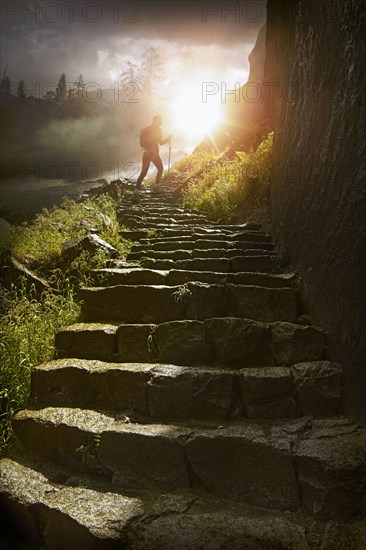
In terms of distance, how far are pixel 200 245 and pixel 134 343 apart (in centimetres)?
250

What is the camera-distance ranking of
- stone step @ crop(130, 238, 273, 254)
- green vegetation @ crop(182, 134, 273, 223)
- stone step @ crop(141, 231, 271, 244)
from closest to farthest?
stone step @ crop(130, 238, 273, 254)
stone step @ crop(141, 231, 271, 244)
green vegetation @ crop(182, 134, 273, 223)

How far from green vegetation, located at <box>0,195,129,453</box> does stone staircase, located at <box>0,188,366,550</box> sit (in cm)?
20

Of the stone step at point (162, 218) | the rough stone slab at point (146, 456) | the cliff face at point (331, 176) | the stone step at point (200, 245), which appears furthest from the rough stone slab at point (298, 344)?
the stone step at point (162, 218)

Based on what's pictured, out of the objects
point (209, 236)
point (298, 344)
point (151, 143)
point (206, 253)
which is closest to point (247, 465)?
point (298, 344)

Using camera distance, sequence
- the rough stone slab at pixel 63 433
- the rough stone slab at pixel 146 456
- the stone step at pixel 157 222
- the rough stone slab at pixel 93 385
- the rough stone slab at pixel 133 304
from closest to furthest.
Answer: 1. the rough stone slab at pixel 146 456
2. the rough stone slab at pixel 63 433
3. the rough stone slab at pixel 93 385
4. the rough stone slab at pixel 133 304
5. the stone step at pixel 157 222

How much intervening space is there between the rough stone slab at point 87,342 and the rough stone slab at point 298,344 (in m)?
1.57

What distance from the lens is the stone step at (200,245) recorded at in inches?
219

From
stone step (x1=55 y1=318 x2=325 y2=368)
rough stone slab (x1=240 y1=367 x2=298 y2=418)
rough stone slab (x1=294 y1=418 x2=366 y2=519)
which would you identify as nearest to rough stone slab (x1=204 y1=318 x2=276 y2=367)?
stone step (x1=55 y1=318 x2=325 y2=368)

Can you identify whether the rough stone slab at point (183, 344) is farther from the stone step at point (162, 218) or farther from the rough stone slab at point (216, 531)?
the stone step at point (162, 218)

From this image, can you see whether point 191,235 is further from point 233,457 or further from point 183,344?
point 233,457

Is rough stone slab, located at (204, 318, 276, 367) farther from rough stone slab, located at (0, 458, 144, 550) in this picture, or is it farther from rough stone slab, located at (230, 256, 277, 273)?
rough stone slab, located at (230, 256, 277, 273)

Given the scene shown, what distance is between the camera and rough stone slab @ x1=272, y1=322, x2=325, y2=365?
3236mm

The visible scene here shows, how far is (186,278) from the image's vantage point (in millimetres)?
4445

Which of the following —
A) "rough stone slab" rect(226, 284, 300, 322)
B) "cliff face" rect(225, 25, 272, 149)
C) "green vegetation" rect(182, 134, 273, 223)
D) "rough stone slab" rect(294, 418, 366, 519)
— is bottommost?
"rough stone slab" rect(294, 418, 366, 519)
